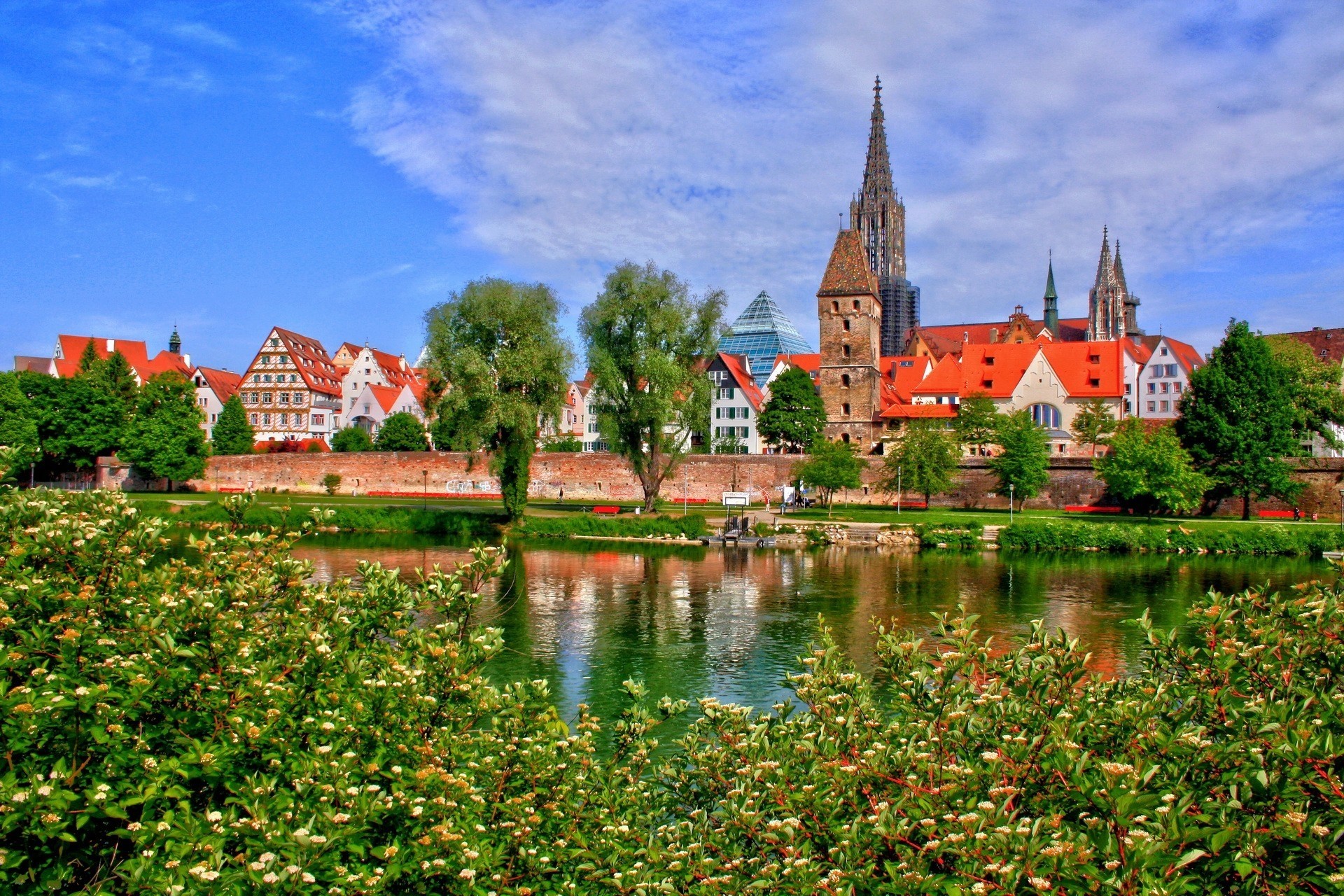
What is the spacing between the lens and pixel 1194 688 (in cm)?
632

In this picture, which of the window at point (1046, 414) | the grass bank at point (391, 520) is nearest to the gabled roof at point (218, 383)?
the grass bank at point (391, 520)

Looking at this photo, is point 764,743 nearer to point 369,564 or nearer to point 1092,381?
point 369,564

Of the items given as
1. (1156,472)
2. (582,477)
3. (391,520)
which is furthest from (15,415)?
(1156,472)

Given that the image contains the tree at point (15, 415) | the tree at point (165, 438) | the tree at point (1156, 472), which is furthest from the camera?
the tree at point (165, 438)

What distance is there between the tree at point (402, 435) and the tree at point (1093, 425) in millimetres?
49846

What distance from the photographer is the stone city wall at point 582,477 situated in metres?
60.1

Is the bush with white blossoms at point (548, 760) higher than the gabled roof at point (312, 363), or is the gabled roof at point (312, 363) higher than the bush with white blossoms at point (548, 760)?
the gabled roof at point (312, 363)

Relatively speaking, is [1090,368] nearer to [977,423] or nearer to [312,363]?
[977,423]

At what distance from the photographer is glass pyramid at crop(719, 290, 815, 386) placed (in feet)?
361

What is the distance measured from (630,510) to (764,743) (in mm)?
48183

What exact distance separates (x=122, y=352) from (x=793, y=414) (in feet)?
209

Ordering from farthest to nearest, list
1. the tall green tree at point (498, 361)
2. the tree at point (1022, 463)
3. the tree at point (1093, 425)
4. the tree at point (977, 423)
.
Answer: the tree at point (1093, 425)
the tree at point (977, 423)
the tree at point (1022, 463)
the tall green tree at point (498, 361)

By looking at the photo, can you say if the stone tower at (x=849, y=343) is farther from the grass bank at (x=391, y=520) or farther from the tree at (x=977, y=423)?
the grass bank at (x=391, y=520)

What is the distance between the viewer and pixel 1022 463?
54.8 meters
